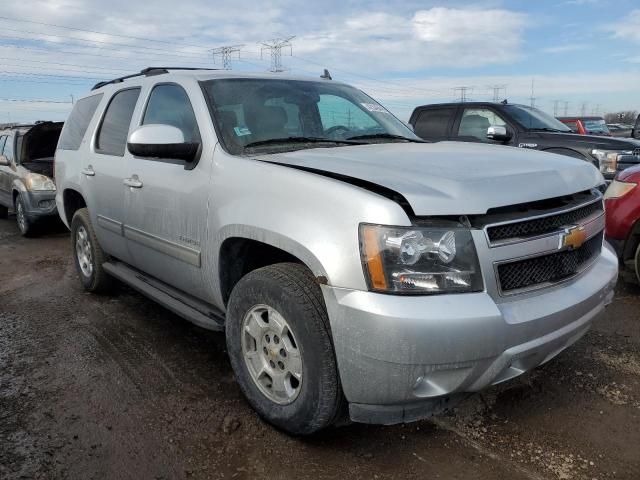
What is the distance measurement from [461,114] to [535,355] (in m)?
7.12

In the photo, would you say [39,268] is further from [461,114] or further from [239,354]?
[461,114]

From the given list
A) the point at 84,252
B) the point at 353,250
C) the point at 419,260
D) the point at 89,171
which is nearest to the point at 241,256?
the point at 353,250

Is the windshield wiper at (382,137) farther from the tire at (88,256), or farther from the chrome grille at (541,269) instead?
the tire at (88,256)

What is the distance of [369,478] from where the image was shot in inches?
→ 93.4

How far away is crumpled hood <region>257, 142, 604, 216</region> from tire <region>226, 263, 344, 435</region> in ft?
1.86

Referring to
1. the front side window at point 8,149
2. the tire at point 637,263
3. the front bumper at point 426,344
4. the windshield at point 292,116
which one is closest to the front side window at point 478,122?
the tire at point 637,263

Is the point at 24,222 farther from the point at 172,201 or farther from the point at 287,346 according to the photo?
the point at 287,346

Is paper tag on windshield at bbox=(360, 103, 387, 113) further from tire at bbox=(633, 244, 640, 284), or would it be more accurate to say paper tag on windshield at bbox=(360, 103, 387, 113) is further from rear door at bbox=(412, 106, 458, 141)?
rear door at bbox=(412, 106, 458, 141)

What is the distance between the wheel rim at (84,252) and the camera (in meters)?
5.00

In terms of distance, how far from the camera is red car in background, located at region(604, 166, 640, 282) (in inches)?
180

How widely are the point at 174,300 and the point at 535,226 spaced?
89.8 inches

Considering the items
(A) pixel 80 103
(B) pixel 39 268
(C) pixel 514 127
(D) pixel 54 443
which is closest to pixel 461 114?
(C) pixel 514 127

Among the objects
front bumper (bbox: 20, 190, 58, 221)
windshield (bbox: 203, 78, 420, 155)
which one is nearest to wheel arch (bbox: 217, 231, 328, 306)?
windshield (bbox: 203, 78, 420, 155)

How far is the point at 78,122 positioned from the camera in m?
5.20
